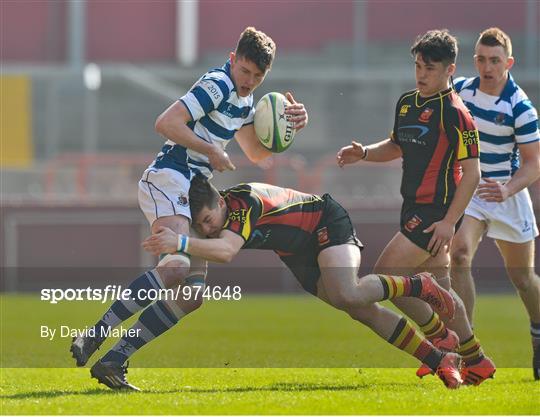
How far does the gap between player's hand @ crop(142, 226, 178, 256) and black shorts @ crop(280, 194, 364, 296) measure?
1034mm

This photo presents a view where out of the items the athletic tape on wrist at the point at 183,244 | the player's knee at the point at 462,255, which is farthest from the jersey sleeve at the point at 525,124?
the athletic tape on wrist at the point at 183,244

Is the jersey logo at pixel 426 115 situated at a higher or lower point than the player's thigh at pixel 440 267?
higher

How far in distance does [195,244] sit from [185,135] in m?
0.78

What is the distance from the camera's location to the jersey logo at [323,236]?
7418 mm

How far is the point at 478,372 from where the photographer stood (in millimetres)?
7527

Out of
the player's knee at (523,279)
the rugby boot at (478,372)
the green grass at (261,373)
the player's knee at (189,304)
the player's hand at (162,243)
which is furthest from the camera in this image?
the player's knee at (523,279)

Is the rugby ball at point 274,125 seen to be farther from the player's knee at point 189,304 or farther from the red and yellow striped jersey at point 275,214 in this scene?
the player's knee at point 189,304

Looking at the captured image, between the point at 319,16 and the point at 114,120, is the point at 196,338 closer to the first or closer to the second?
the point at 114,120

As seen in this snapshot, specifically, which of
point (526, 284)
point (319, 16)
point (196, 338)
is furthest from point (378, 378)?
point (319, 16)

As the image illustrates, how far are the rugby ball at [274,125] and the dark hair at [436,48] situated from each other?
34.9 inches

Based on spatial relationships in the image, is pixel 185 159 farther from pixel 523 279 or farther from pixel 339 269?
pixel 523 279

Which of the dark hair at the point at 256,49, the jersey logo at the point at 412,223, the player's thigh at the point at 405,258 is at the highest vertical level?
the dark hair at the point at 256,49

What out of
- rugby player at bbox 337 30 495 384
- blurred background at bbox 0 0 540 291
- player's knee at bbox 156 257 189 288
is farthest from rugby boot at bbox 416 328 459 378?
blurred background at bbox 0 0 540 291

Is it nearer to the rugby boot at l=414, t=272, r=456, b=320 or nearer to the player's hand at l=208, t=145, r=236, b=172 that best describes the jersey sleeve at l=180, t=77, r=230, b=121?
the player's hand at l=208, t=145, r=236, b=172
